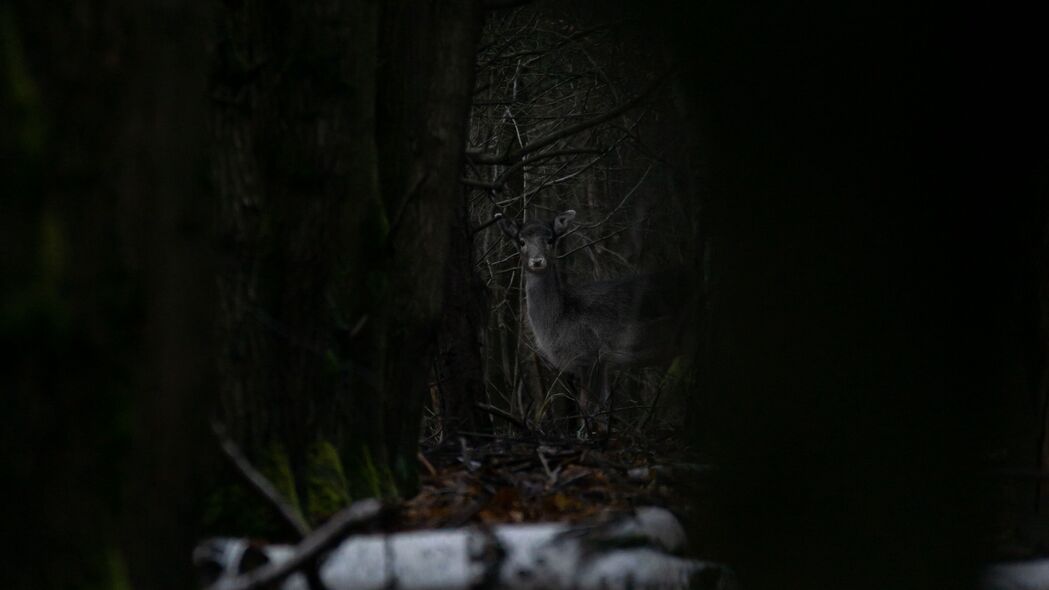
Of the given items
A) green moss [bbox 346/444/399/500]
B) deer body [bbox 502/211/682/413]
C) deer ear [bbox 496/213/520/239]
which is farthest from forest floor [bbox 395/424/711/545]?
deer body [bbox 502/211/682/413]

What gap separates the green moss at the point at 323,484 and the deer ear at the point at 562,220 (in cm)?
1067

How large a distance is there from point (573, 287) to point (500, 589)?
13604 millimetres

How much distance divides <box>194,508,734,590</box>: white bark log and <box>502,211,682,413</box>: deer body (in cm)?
1179

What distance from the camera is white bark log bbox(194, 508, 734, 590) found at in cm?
323

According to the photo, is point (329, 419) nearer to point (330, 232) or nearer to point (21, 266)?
point (330, 232)

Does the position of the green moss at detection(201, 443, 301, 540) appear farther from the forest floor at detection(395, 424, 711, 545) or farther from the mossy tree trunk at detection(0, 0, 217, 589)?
the mossy tree trunk at detection(0, 0, 217, 589)

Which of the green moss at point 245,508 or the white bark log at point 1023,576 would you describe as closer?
the white bark log at point 1023,576

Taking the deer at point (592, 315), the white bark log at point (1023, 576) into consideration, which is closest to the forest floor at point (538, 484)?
the white bark log at point (1023, 576)

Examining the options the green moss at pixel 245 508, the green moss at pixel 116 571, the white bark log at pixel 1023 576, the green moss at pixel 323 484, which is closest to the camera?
the green moss at pixel 116 571

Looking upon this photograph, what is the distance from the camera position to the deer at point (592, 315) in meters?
15.4

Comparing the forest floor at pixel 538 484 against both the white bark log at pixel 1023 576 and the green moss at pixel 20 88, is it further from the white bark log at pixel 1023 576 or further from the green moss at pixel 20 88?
the green moss at pixel 20 88

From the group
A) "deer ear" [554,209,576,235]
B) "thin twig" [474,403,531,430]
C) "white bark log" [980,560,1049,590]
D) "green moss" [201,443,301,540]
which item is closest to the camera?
"white bark log" [980,560,1049,590]

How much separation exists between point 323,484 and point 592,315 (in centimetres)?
1213

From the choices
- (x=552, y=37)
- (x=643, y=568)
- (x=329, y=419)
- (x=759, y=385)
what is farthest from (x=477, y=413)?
(x=759, y=385)
